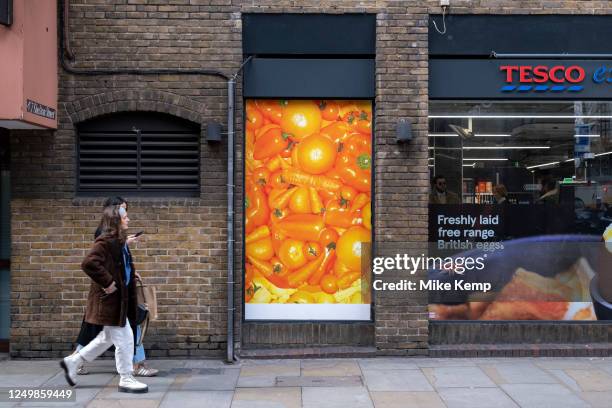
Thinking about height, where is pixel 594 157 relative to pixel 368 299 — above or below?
above

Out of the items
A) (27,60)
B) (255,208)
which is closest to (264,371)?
(255,208)

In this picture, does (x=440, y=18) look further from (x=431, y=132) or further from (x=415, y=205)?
(x=415, y=205)

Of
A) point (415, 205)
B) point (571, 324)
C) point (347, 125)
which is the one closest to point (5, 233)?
point (347, 125)

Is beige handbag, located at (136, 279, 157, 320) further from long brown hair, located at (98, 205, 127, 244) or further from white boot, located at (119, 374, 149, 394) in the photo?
long brown hair, located at (98, 205, 127, 244)

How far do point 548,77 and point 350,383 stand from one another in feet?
14.7

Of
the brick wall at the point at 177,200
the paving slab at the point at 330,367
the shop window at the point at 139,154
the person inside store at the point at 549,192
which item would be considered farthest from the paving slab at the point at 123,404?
the person inside store at the point at 549,192

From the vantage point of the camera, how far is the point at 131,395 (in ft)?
22.0

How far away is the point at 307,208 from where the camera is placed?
8508mm

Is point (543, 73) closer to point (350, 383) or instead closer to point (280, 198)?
point (280, 198)

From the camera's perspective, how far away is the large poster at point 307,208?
848cm

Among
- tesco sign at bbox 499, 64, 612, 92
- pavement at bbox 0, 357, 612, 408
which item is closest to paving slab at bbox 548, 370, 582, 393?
pavement at bbox 0, 357, 612, 408

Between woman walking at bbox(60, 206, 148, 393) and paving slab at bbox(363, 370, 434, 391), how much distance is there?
7.76ft

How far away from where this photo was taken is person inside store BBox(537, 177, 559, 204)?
28.0 ft

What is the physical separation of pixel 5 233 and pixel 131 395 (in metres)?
3.17
